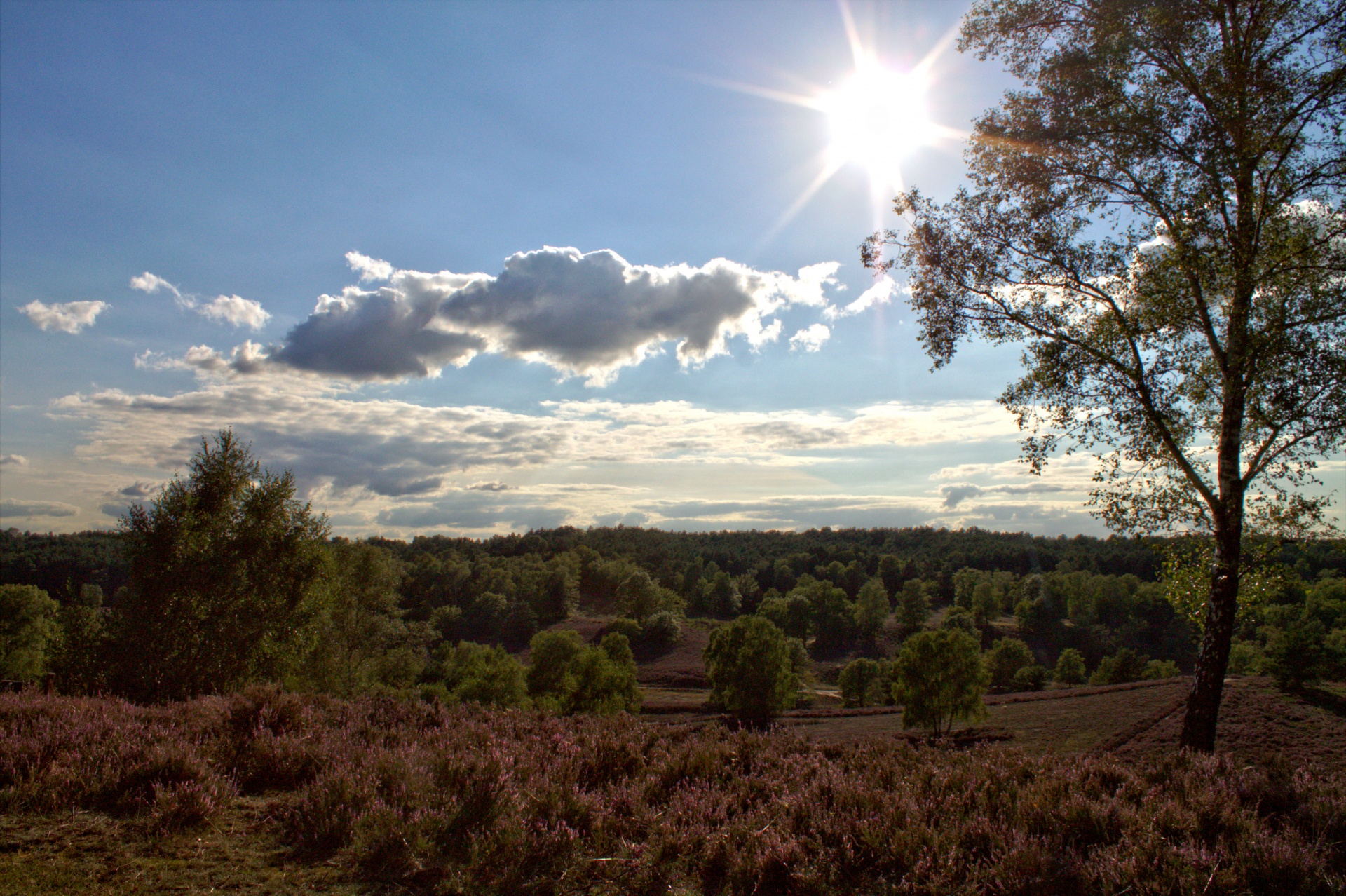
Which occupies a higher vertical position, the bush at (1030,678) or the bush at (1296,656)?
the bush at (1296,656)

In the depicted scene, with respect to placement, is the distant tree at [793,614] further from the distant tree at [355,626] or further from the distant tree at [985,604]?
the distant tree at [355,626]

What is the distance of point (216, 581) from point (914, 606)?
3951 inches

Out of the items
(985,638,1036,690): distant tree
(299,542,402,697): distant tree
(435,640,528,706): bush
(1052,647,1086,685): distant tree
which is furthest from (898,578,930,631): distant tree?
(299,542,402,697): distant tree

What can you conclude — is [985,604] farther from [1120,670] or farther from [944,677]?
[944,677]

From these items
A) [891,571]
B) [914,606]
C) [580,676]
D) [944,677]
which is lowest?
[914,606]

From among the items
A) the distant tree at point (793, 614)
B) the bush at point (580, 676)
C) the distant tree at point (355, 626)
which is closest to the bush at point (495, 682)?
the bush at point (580, 676)

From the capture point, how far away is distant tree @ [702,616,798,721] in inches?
1583

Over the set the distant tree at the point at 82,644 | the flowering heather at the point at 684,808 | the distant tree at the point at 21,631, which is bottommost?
the distant tree at the point at 21,631

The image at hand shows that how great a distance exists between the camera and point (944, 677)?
28.7 m

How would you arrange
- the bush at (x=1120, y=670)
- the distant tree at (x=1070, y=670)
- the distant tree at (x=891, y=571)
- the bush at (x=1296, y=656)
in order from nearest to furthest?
1. the bush at (x=1296, y=656)
2. the bush at (x=1120, y=670)
3. the distant tree at (x=1070, y=670)
4. the distant tree at (x=891, y=571)

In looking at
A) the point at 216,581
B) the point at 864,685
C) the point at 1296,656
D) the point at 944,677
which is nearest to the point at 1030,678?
the point at 864,685

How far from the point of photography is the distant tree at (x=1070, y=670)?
68.1m

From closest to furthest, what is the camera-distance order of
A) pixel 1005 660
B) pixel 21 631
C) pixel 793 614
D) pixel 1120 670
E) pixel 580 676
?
1. pixel 580 676
2. pixel 21 631
3. pixel 1120 670
4. pixel 1005 660
5. pixel 793 614

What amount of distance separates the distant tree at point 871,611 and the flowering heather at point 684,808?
94.7 meters
